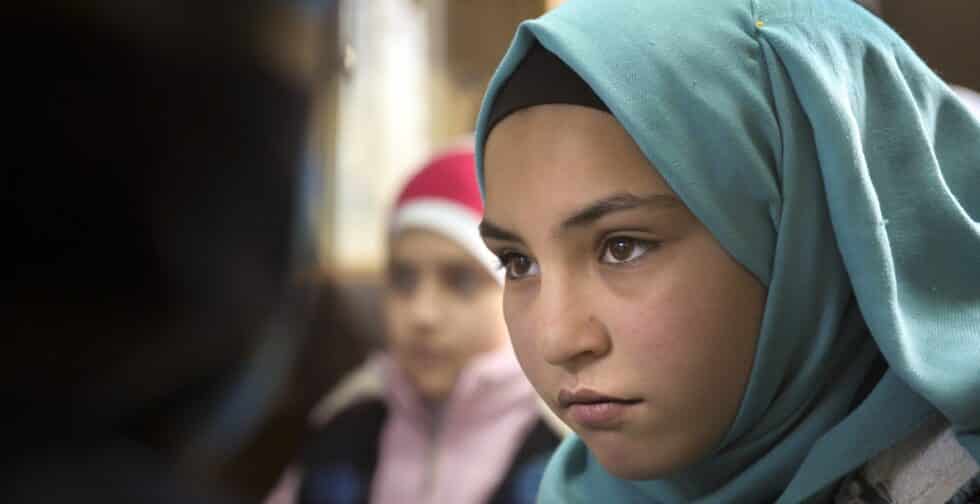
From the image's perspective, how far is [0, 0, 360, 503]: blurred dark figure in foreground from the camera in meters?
1.42

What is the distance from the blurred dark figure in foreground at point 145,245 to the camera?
4.66 ft

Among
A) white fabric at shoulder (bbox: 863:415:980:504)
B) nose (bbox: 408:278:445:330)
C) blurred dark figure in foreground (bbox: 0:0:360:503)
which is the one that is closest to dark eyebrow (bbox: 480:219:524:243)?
white fabric at shoulder (bbox: 863:415:980:504)

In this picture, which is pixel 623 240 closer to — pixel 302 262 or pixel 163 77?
pixel 302 262

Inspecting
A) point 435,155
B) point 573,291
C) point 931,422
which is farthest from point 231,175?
point 931,422

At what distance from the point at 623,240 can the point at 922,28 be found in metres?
0.25

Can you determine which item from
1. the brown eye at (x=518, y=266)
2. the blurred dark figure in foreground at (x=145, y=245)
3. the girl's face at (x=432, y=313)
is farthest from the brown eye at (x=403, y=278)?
the brown eye at (x=518, y=266)

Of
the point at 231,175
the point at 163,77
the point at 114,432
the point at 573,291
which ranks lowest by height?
the point at 114,432

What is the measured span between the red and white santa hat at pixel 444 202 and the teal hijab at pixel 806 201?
0.45m

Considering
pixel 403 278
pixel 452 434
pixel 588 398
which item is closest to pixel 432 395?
pixel 452 434

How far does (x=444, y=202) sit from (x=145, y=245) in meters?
0.63

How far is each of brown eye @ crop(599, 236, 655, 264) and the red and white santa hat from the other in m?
0.44

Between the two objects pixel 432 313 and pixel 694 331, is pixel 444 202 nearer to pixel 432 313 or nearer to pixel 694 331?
pixel 432 313

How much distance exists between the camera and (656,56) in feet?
1.86

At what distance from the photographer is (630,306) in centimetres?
56
